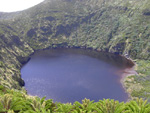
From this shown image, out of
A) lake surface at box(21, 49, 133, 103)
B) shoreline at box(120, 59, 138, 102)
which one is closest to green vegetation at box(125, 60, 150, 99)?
shoreline at box(120, 59, 138, 102)

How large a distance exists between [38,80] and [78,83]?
32.9m

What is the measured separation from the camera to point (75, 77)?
118062 mm

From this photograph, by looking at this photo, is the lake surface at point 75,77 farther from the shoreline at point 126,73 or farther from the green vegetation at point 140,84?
the green vegetation at point 140,84

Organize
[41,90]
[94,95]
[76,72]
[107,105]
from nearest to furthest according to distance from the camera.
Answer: [107,105] < [94,95] < [41,90] < [76,72]

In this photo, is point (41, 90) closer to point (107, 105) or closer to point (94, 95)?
point (94, 95)

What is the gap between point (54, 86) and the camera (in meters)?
105

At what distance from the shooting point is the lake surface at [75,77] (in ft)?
303

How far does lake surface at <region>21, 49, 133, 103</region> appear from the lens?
92438 mm

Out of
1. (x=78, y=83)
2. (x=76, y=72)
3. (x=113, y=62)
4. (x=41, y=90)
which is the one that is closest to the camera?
(x=41, y=90)

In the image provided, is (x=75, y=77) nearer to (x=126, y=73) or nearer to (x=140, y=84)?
(x=126, y=73)

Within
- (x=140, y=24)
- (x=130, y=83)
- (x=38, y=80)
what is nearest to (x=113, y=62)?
(x=130, y=83)

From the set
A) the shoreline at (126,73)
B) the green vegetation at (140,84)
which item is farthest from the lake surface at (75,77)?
the green vegetation at (140,84)

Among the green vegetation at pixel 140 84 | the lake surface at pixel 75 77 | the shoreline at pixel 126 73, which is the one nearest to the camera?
the green vegetation at pixel 140 84

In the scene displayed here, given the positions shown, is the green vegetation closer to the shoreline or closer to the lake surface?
the shoreline
